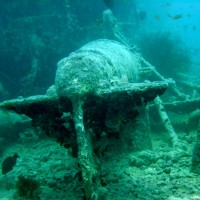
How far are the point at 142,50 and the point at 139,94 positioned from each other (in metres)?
11.4

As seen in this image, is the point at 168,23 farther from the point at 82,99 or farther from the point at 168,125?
the point at 82,99

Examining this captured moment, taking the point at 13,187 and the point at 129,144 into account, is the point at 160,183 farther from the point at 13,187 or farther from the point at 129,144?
the point at 13,187

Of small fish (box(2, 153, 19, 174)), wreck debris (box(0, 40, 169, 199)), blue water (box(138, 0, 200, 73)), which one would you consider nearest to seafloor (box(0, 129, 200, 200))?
small fish (box(2, 153, 19, 174))

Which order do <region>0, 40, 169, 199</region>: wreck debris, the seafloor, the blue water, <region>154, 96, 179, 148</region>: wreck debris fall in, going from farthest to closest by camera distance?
the blue water → <region>154, 96, 179, 148</region>: wreck debris → the seafloor → <region>0, 40, 169, 199</region>: wreck debris

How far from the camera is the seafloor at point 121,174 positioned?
150 inches

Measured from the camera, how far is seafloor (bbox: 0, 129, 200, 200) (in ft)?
12.5

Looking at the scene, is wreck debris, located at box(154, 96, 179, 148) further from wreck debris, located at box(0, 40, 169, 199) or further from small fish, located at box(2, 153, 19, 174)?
small fish, located at box(2, 153, 19, 174)

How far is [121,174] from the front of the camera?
14.5 feet

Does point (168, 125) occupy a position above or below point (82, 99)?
above

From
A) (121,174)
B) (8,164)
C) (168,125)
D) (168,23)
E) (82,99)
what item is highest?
(168,23)

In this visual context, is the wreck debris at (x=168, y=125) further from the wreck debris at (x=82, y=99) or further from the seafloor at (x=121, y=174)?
the wreck debris at (x=82, y=99)

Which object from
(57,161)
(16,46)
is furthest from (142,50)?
(57,161)

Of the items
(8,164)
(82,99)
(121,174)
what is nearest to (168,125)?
(121,174)

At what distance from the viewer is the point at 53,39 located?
36.7 feet
